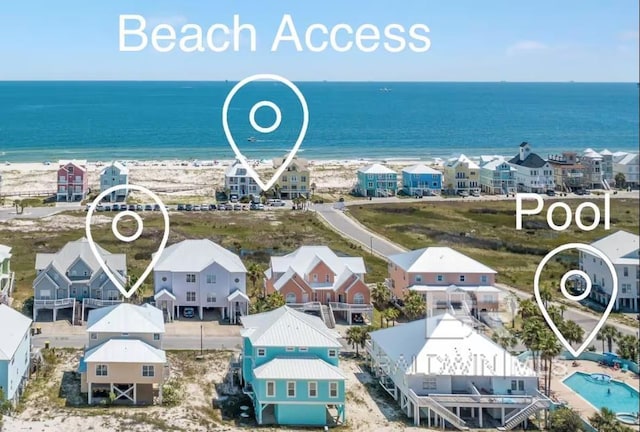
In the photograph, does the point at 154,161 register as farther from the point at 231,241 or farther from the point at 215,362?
the point at 215,362

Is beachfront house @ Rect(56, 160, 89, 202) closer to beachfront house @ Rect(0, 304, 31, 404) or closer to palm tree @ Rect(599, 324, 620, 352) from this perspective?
beachfront house @ Rect(0, 304, 31, 404)

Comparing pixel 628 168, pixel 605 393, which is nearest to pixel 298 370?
pixel 605 393

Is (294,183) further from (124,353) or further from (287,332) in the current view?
(124,353)

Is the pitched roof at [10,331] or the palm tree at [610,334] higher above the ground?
the pitched roof at [10,331]

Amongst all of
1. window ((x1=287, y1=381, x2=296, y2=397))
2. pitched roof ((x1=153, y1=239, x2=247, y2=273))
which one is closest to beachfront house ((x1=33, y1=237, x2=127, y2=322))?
pitched roof ((x1=153, y1=239, x2=247, y2=273))

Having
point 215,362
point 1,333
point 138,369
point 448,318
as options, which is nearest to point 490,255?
point 448,318

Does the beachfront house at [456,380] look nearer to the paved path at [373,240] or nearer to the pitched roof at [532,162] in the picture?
the paved path at [373,240]

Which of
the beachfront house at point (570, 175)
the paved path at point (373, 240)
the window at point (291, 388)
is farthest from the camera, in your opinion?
the beachfront house at point (570, 175)

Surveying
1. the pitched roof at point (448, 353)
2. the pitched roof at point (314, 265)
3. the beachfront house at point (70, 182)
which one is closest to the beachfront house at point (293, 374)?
the pitched roof at point (448, 353)
